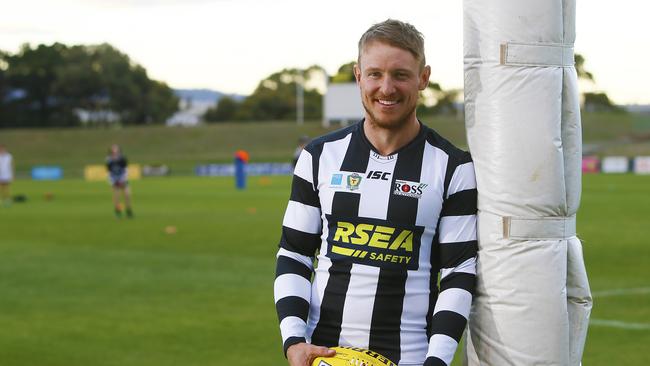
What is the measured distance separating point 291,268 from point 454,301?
676 millimetres

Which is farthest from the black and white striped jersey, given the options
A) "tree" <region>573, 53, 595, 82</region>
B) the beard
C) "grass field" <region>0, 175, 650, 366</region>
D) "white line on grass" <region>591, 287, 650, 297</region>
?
"tree" <region>573, 53, 595, 82</region>

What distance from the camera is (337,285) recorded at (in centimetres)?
348

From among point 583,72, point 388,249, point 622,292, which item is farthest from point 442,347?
point 583,72

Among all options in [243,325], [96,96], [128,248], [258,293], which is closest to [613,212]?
[128,248]

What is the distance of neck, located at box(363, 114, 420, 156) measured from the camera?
11.5 ft

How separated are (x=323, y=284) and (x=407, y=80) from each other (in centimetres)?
87

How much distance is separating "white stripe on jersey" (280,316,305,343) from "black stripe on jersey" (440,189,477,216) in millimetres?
703

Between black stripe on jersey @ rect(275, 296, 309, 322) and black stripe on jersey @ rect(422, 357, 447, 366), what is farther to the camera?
black stripe on jersey @ rect(275, 296, 309, 322)

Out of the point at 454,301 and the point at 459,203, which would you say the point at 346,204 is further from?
the point at 454,301

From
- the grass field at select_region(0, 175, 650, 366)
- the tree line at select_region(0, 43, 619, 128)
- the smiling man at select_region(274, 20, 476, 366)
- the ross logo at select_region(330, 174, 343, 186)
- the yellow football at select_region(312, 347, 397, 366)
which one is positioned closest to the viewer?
the yellow football at select_region(312, 347, 397, 366)

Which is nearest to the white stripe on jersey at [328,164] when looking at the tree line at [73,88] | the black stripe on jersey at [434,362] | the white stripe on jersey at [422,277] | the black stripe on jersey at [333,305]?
the black stripe on jersey at [333,305]

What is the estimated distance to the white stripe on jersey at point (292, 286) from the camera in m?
3.57

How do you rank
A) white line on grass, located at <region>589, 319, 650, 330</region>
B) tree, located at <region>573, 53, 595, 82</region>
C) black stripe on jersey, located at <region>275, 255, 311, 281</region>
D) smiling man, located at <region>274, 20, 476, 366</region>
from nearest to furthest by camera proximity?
smiling man, located at <region>274, 20, 476, 366</region> → black stripe on jersey, located at <region>275, 255, 311, 281</region> → white line on grass, located at <region>589, 319, 650, 330</region> → tree, located at <region>573, 53, 595, 82</region>

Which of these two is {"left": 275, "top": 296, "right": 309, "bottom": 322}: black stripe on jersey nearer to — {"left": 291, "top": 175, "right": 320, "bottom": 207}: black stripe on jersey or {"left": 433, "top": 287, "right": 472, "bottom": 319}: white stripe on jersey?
{"left": 291, "top": 175, "right": 320, "bottom": 207}: black stripe on jersey
